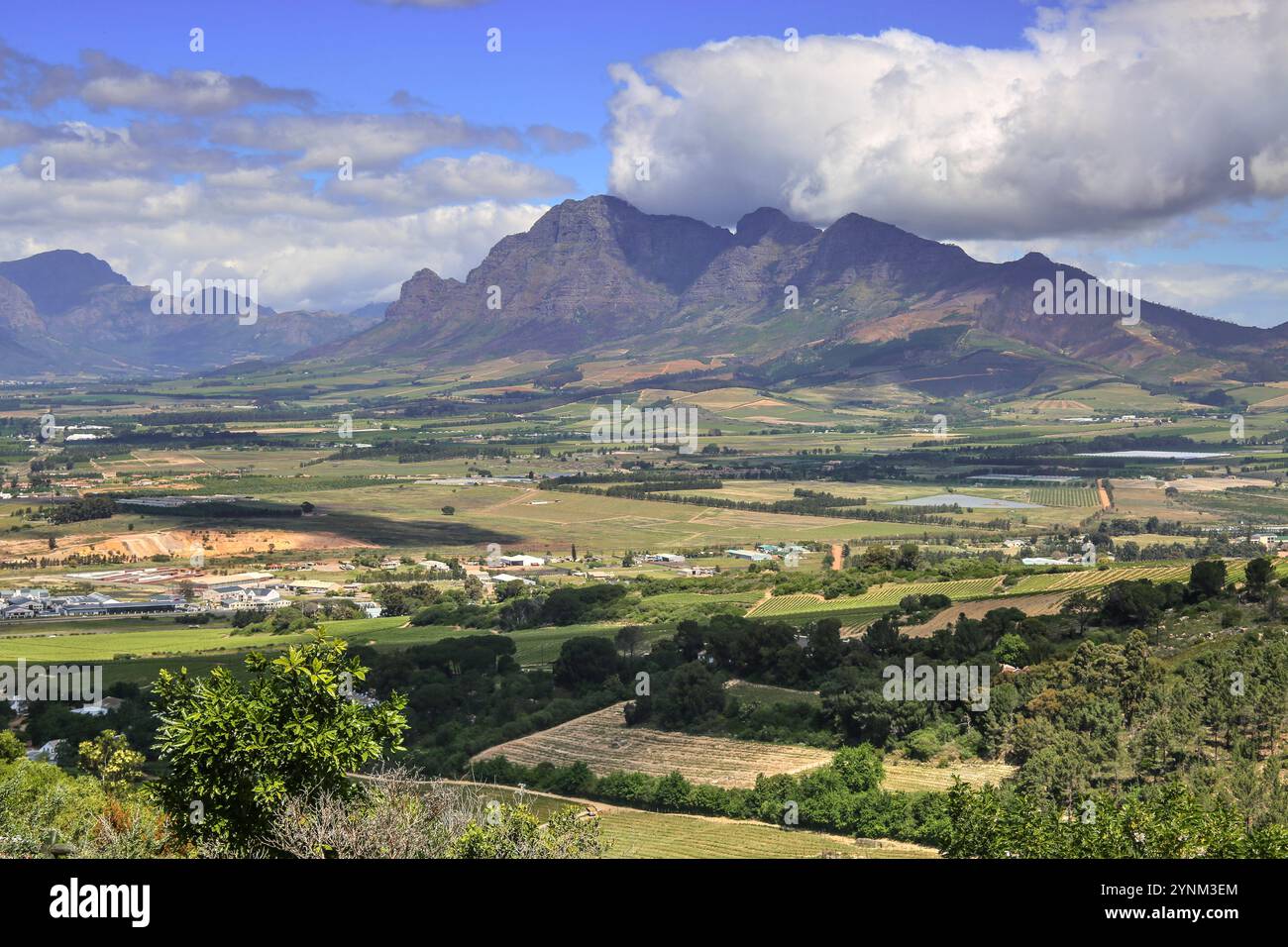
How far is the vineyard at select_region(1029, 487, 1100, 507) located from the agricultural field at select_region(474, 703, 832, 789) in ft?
307

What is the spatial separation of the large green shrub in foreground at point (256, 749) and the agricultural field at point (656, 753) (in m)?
30.3

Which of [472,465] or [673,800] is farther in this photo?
[472,465]

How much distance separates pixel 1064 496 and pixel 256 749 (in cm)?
13760

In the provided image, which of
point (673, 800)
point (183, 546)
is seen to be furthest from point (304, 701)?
point (183, 546)

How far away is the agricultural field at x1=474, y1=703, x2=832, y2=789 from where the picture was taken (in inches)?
1907

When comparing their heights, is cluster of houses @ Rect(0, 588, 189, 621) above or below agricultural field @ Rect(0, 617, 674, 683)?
above

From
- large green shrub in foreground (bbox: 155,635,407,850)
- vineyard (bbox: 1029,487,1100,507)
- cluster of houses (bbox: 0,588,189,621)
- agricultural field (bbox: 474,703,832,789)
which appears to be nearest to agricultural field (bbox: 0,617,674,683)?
cluster of houses (bbox: 0,588,189,621)

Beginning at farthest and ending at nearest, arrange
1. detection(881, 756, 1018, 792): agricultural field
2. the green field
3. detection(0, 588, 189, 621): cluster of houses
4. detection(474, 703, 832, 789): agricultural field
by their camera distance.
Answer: detection(0, 588, 189, 621): cluster of houses < the green field < detection(474, 703, 832, 789): agricultural field < detection(881, 756, 1018, 792): agricultural field

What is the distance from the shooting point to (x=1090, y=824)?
26.1 m

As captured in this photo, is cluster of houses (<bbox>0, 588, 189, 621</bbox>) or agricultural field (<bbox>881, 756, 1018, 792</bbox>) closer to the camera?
agricultural field (<bbox>881, 756, 1018, 792</bbox>)

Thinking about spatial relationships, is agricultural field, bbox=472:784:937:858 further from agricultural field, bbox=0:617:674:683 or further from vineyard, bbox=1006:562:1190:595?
vineyard, bbox=1006:562:1190:595

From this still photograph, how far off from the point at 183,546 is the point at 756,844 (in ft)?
276
